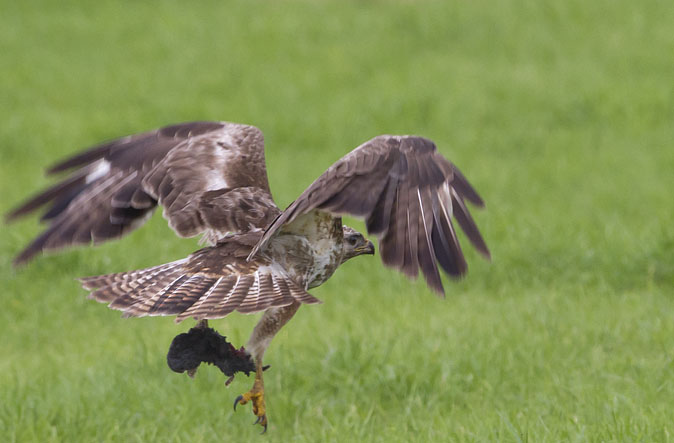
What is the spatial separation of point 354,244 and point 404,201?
1228 millimetres

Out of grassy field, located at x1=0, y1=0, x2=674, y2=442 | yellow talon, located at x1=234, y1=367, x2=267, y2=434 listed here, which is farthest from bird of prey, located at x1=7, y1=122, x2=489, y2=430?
grassy field, located at x1=0, y1=0, x2=674, y2=442

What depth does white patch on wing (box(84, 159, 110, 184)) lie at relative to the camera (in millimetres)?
6152

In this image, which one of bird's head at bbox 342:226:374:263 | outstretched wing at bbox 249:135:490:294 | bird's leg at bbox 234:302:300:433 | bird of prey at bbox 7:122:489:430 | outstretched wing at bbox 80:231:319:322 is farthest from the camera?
bird's head at bbox 342:226:374:263

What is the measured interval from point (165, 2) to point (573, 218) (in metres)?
10.2

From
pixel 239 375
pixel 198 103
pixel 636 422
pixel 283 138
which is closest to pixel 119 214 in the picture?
pixel 239 375

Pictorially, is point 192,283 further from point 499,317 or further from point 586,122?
point 586,122

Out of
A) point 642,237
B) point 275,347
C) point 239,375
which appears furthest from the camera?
point 642,237

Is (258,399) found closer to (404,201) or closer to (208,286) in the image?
(208,286)

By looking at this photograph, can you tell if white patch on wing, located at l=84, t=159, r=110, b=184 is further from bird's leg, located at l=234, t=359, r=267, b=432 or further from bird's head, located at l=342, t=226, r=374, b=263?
bird's leg, located at l=234, t=359, r=267, b=432

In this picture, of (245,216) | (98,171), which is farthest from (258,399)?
(98,171)

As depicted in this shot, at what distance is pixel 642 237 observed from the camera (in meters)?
9.13

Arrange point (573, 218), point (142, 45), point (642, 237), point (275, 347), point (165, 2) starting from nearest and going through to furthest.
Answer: point (275, 347), point (642, 237), point (573, 218), point (142, 45), point (165, 2)

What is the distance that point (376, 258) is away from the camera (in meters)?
9.46

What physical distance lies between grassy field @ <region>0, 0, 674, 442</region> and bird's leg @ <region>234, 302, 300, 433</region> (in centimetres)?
24
